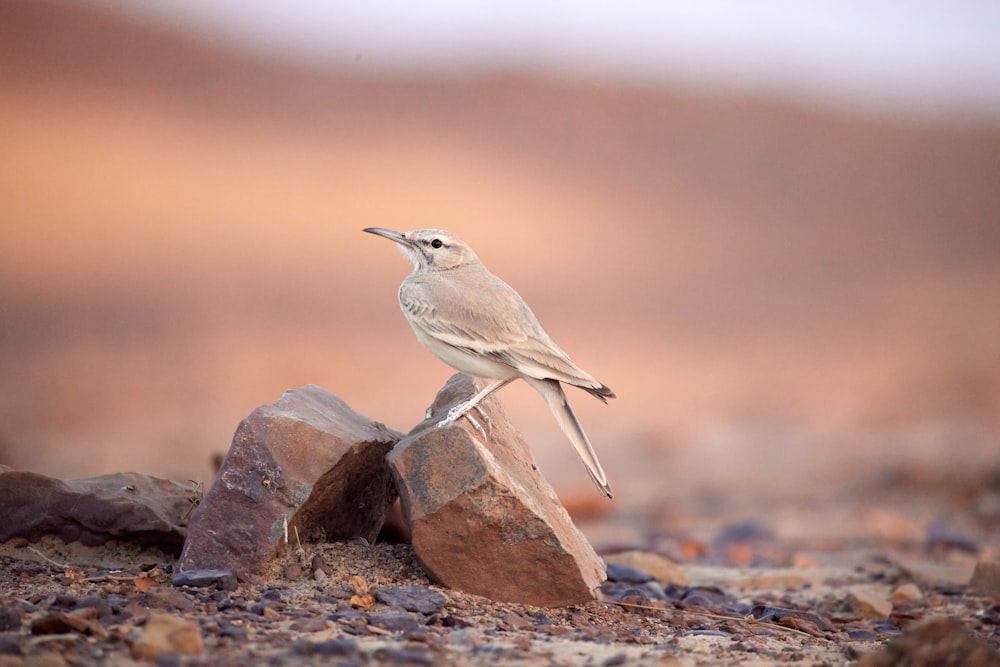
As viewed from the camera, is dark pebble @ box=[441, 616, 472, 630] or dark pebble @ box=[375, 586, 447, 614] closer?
dark pebble @ box=[441, 616, 472, 630]

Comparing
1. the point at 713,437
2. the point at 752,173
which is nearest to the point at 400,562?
the point at 713,437

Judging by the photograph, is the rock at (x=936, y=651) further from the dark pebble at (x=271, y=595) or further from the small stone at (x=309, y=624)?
the dark pebble at (x=271, y=595)

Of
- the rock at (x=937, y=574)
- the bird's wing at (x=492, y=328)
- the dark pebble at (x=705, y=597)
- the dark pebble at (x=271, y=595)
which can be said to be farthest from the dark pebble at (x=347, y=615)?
the rock at (x=937, y=574)

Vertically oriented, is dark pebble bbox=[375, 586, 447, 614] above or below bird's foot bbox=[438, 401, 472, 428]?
below

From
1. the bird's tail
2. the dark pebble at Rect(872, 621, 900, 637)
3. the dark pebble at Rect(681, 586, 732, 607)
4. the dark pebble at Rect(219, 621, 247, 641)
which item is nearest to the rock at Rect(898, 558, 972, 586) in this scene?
the dark pebble at Rect(872, 621, 900, 637)

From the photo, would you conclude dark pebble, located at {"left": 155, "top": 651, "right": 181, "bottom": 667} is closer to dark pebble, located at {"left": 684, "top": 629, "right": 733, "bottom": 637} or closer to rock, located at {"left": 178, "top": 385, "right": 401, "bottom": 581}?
rock, located at {"left": 178, "top": 385, "right": 401, "bottom": 581}

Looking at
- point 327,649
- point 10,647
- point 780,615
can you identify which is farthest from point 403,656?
point 780,615
